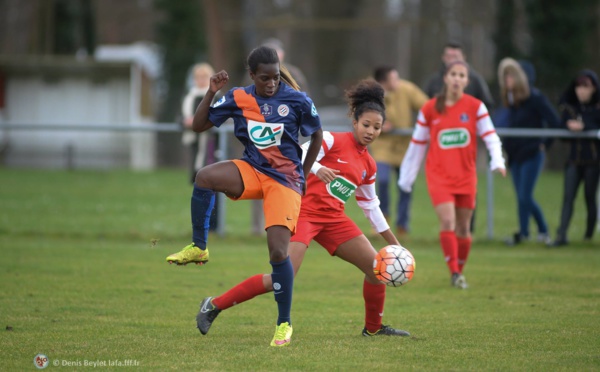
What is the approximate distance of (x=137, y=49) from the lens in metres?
49.1

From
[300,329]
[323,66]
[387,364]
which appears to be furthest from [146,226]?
[323,66]

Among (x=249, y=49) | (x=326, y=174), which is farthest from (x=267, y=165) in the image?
(x=249, y=49)

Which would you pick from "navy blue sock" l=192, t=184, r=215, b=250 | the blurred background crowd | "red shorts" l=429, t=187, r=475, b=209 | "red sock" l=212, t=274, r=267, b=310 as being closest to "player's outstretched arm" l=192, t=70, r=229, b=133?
"navy blue sock" l=192, t=184, r=215, b=250

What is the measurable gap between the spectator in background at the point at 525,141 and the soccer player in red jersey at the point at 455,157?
3.24 metres

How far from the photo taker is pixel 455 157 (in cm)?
980

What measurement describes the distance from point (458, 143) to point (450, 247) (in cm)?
107

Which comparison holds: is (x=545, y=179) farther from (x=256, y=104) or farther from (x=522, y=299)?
(x=256, y=104)

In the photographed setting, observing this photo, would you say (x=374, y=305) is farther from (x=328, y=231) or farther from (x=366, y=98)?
(x=366, y=98)

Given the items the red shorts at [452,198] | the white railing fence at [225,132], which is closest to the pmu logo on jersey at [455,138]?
the red shorts at [452,198]

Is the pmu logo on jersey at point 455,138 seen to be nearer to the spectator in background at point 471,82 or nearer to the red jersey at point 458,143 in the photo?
the red jersey at point 458,143

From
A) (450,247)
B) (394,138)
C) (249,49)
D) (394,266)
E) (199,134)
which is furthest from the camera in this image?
(249,49)

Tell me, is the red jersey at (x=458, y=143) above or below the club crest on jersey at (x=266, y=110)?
below

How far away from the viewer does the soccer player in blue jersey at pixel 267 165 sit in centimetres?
634

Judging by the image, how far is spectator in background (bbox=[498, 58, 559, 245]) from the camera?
1299 centimetres
